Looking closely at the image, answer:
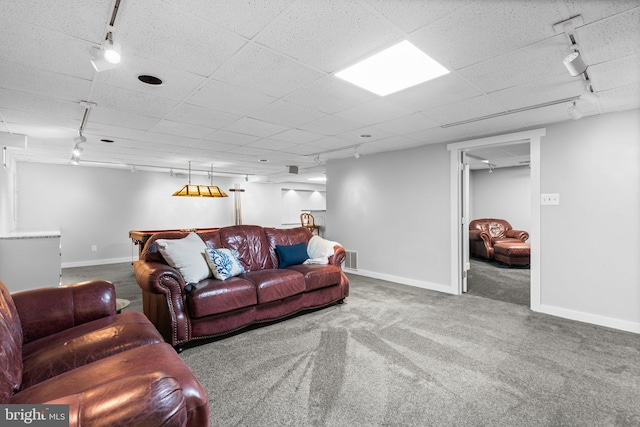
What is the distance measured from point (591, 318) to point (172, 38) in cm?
478

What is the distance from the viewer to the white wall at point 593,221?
3.10 m

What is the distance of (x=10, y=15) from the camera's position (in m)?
1.58

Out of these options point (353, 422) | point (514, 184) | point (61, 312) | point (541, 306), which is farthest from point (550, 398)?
point (514, 184)

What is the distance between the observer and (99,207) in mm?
7078

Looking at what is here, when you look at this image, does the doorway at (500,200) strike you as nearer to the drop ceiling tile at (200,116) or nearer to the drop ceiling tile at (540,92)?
the drop ceiling tile at (540,92)

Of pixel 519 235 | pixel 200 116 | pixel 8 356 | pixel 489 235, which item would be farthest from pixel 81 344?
pixel 519 235

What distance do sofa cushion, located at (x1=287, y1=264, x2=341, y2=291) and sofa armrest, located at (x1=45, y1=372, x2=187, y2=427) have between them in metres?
2.53

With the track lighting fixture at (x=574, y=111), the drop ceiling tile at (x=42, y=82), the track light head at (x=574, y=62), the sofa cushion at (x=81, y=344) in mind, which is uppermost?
the drop ceiling tile at (x=42, y=82)

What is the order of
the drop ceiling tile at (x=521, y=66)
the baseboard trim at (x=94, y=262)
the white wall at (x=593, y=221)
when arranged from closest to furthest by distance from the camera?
the drop ceiling tile at (x=521, y=66), the white wall at (x=593, y=221), the baseboard trim at (x=94, y=262)

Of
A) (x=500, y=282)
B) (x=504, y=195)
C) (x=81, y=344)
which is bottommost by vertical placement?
(x=500, y=282)

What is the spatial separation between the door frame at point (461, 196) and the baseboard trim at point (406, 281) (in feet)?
0.47

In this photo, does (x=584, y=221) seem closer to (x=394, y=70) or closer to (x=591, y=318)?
(x=591, y=318)

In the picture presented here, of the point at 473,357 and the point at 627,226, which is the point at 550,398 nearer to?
the point at 473,357

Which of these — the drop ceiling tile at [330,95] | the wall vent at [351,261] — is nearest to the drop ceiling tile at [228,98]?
the drop ceiling tile at [330,95]
